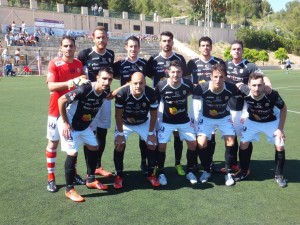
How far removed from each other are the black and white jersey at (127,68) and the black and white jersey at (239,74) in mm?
1483

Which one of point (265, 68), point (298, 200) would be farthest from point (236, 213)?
point (265, 68)

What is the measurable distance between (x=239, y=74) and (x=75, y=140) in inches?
115

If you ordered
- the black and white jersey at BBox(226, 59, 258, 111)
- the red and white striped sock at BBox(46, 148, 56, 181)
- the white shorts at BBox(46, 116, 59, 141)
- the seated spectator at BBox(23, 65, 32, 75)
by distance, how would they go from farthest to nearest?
the seated spectator at BBox(23, 65, 32, 75) < the black and white jersey at BBox(226, 59, 258, 111) < the red and white striped sock at BBox(46, 148, 56, 181) < the white shorts at BBox(46, 116, 59, 141)

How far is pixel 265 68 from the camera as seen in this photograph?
44.8m

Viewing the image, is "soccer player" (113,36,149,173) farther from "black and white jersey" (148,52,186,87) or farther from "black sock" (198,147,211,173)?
"black sock" (198,147,211,173)

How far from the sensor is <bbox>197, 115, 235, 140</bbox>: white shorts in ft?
18.1

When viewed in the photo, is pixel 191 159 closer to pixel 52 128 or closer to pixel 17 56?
pixel 52 128

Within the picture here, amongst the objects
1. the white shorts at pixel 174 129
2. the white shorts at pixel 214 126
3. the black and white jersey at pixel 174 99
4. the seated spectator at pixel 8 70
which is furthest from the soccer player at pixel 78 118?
the seated spectator at pixel 8 70

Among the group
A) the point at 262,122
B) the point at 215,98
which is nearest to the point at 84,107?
the point at 215,98

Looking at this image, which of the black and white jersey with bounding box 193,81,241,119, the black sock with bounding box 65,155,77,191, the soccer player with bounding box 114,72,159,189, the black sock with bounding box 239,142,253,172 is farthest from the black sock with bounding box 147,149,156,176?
the black sock with bounding box 239,142,253,172

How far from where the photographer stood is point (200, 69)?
5.91m

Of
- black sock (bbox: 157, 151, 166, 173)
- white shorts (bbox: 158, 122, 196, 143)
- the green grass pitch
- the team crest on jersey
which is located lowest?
the green grass pitch

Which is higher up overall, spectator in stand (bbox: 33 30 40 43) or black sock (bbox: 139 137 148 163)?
spectator in stand (bbox: 33 30 40 43)

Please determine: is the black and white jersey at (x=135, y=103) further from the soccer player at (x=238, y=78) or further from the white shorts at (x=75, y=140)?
the soccer player at (x=238, y=78)
